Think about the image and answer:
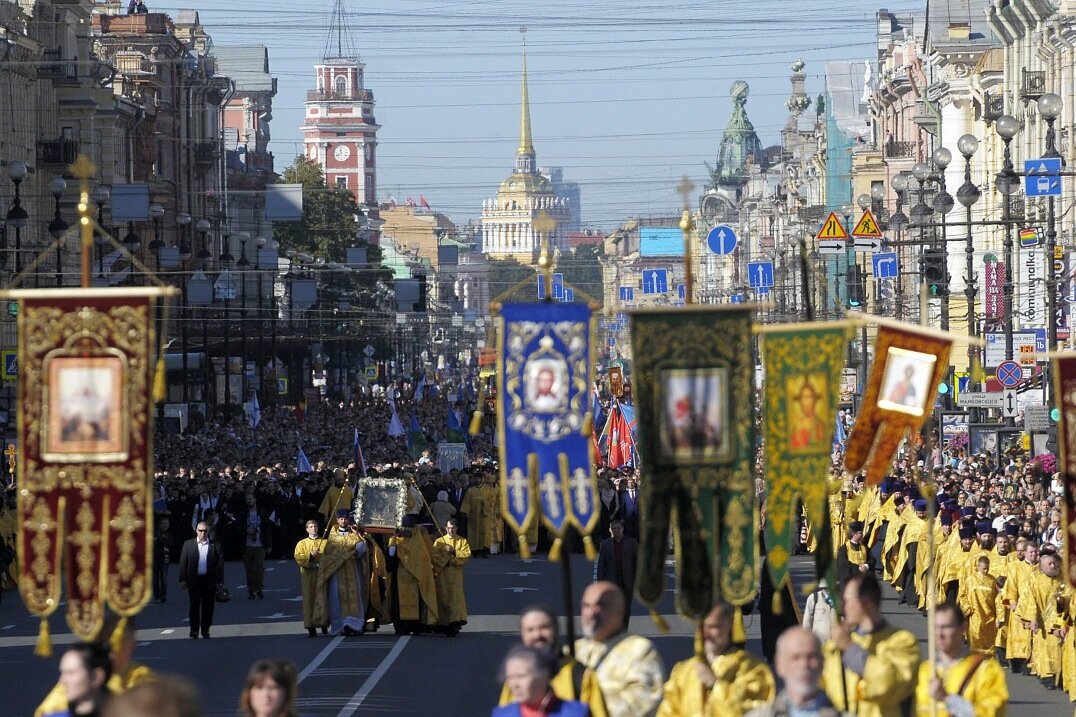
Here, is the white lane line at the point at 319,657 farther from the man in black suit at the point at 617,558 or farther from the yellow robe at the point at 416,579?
the man in black suit at the point at 617,558

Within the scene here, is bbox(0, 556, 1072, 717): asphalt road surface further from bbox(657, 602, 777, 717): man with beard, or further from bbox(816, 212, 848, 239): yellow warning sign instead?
bbox(816, 212, 848, 239): yellow warning sign

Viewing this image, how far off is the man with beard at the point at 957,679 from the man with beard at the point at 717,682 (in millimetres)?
786

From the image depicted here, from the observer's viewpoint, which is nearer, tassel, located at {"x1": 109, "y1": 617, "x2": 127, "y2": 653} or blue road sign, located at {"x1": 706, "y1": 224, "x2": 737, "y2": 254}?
tassel, located at {"x1": 109, "y1": 617, "x2": 127, "y2": 653}

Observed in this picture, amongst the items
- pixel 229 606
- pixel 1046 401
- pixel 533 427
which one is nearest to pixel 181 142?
pixel 1046 401

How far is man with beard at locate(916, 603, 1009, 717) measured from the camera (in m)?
11.6

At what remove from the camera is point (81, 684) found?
408 inches

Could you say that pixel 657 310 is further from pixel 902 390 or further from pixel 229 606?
pixel 229 606

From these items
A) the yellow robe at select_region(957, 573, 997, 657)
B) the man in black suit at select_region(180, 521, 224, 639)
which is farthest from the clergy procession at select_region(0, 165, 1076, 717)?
the man in black suit at select_region(180, 521, 224, 639)

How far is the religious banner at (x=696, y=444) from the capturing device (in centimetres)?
1295

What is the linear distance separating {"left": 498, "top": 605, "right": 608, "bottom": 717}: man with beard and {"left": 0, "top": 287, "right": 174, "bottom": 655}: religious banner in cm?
210

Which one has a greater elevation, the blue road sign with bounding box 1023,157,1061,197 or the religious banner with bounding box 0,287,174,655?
the blue road sign with bounding box 1023,157,1061,197

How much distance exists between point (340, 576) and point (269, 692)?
51.9ft

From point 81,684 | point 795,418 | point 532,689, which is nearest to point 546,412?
point 795,418

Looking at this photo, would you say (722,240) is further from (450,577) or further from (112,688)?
(112,688)
